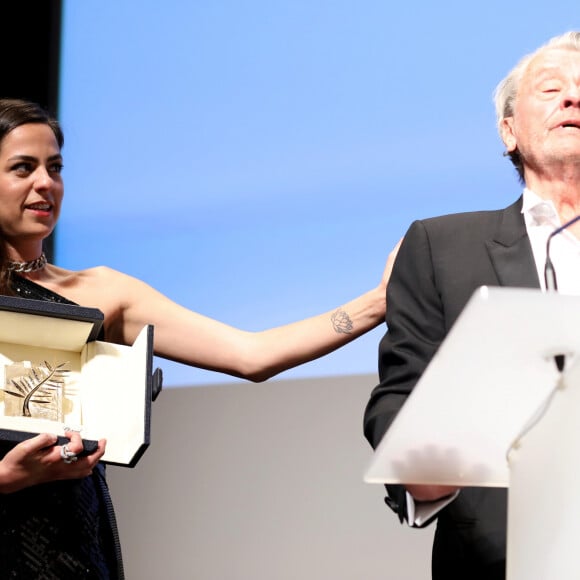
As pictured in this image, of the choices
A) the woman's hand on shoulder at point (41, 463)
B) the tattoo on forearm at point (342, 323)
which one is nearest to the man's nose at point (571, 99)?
the tattoo on forearm at point (342, 323)

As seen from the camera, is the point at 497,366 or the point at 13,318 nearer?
the point at 497,366

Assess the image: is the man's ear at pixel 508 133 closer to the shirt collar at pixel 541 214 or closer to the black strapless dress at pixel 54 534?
the shirt collar at pixel 541 214

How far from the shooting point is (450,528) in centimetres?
141

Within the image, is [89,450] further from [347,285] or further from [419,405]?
[347,285]

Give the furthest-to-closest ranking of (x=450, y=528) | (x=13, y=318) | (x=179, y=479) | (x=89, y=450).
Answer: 1. (x=179, y=479)
2. (x=13, y=318)
3. (x=89, y=450)
4. (x=450, y=528)

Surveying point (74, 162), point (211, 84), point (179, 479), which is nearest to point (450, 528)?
point (179, 479)

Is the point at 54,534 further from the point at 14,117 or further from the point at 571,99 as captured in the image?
the point at 571,99

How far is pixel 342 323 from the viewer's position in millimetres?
2014

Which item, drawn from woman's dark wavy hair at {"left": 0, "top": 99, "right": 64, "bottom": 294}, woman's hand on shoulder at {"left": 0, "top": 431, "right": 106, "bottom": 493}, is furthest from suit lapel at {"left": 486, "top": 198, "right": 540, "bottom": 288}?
woman's dark wavy hair at {"left": 0, "top": 99, "right": 64, "bottom": 294}

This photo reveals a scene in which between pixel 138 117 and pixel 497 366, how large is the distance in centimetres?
227

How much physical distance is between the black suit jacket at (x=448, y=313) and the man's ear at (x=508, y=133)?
8.0 inches

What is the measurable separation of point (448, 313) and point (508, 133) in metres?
0.47

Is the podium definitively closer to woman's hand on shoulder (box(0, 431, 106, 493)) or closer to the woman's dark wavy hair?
woman's hand on shoulder (box(0, 431, 106, 493))

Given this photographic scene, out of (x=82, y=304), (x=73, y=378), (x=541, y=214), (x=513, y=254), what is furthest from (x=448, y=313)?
(x=82, y=304)
